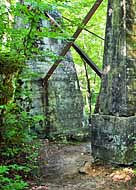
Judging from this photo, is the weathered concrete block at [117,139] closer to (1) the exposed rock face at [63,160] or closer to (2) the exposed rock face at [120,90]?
(2) the exposed rock face at [120,90]

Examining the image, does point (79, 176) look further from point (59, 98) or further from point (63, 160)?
point (59, 98)

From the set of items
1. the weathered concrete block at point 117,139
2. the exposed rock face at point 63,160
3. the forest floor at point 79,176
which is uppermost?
the weathered concrete block at point 117,139

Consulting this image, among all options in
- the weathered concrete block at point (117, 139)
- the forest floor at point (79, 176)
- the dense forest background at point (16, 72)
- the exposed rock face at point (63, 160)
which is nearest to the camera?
the dense forest background at point (16, 72)

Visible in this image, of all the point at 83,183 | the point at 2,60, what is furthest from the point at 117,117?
the point at 2,60

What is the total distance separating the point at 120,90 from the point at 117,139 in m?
0.98

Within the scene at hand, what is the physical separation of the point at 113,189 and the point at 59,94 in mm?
5327

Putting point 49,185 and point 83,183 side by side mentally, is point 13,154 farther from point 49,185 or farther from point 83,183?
point 83,183

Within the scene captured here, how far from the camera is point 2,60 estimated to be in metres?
4.76

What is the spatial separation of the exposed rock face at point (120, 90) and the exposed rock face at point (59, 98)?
361 centimetres

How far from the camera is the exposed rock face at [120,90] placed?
5508 mm

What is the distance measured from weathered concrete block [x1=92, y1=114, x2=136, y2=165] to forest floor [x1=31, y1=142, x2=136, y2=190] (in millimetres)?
198

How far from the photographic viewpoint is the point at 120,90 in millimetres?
5633

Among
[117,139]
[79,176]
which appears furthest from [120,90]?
[79,176]

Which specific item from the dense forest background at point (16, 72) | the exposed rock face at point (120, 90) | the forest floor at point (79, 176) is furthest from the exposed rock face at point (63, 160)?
the exposed rock face at point (120, 90)
